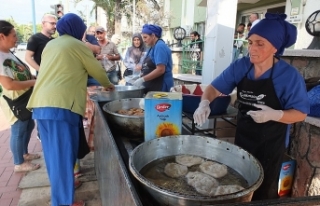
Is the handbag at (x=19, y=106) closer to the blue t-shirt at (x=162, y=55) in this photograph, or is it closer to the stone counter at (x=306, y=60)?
the blue t-shirt at (x=162, y=55)

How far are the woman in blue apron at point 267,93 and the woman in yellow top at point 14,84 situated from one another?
1.91 m

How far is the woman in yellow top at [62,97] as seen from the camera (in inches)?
76.2

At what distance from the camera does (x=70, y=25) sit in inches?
79.1

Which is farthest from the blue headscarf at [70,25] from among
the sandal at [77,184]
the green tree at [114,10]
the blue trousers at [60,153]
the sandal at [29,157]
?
the green tree at [114,10]

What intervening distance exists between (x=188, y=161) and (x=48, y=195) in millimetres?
1955

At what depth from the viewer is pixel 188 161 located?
131 centimetres

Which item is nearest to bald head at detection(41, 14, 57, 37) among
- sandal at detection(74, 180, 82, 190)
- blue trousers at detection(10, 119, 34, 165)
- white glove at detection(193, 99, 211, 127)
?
blue trousers at detection(10, 119, 34, 165)

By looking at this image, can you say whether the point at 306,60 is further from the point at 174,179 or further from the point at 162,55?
Result: the point at 174,179

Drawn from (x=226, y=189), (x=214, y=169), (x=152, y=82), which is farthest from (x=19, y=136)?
(x=226, y=189)

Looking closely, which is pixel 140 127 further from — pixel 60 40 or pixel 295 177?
pixel 295 177

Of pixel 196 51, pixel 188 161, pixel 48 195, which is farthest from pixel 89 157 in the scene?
pixel 196 51

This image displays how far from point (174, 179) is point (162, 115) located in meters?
0.36

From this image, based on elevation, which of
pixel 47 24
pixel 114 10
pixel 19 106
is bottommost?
pixel 19 106

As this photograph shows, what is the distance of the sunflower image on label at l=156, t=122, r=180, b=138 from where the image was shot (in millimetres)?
1398
